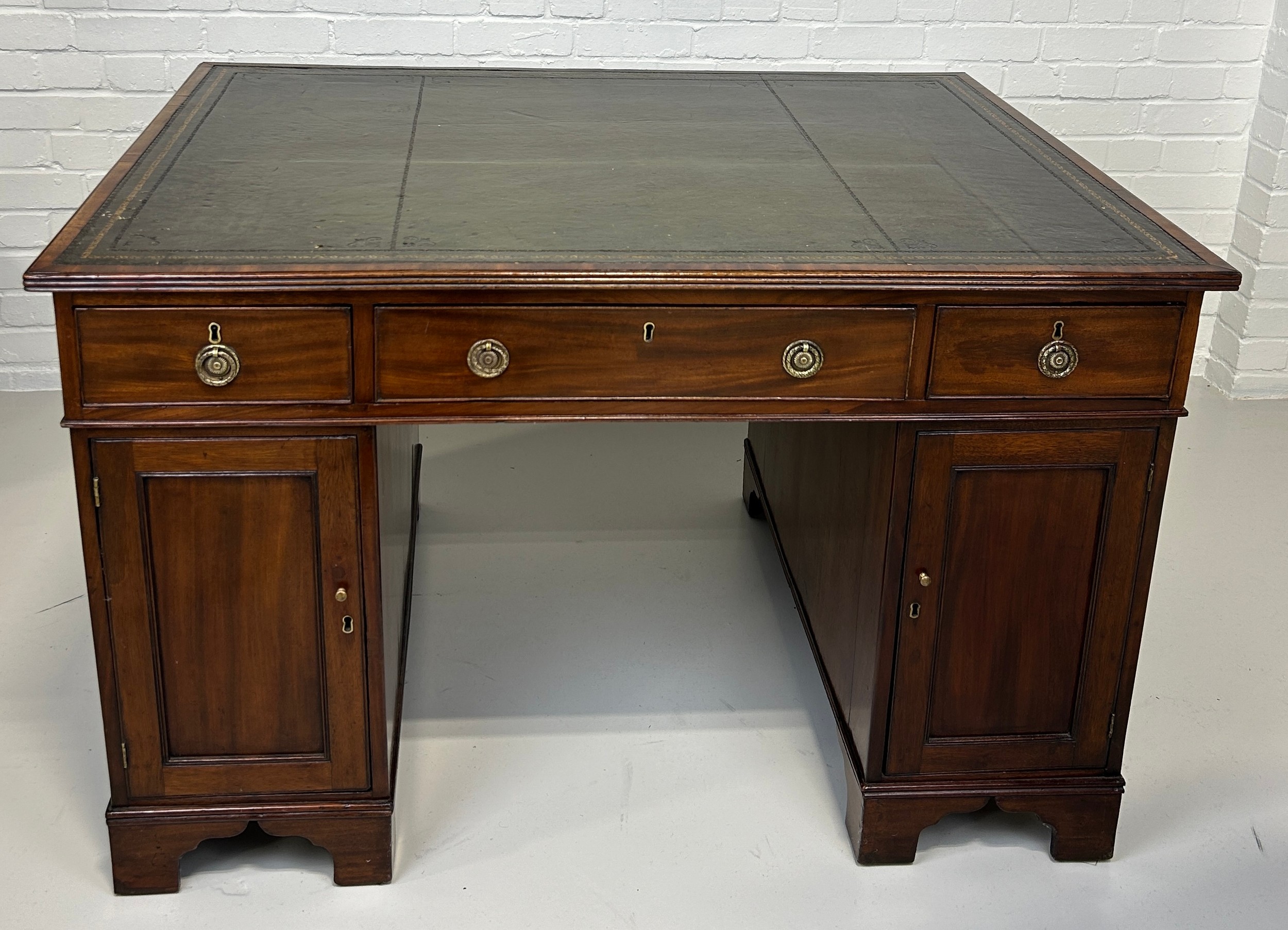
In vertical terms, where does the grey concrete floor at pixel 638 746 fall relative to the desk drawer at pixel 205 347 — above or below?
below

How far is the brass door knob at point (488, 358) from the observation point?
5.77 feet

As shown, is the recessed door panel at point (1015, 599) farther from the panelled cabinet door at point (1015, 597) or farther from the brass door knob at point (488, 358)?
the brass door knob at point (488, 358)

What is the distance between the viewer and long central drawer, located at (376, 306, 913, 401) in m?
1.75

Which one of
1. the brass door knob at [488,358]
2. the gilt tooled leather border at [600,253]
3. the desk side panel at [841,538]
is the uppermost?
the gilt tooled leather border at [600,253]

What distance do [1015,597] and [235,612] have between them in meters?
1.02

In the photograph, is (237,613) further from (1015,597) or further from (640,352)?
(1015,597)

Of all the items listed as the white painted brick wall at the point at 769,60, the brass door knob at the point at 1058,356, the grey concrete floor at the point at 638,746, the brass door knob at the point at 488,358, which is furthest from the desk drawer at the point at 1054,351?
A: the white painted brick wall at the point at 769,60

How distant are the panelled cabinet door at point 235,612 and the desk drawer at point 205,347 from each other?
0.07 metres

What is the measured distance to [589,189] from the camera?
80.7 inches

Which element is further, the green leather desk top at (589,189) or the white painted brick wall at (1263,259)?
the white painted brick wall at (1263,259)

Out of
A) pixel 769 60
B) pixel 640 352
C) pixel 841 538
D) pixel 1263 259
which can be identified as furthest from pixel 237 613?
pixel 1263 259

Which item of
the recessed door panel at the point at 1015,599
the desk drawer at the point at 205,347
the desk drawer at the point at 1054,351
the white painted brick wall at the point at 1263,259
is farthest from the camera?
the white painted brick wall at the point at 1263,259

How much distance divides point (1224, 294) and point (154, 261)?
2.96 m

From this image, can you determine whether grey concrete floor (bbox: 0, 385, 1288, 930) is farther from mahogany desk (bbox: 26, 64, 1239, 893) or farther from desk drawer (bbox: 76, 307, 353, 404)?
desk drawer (bbox: 76, 307, 353, 404)
